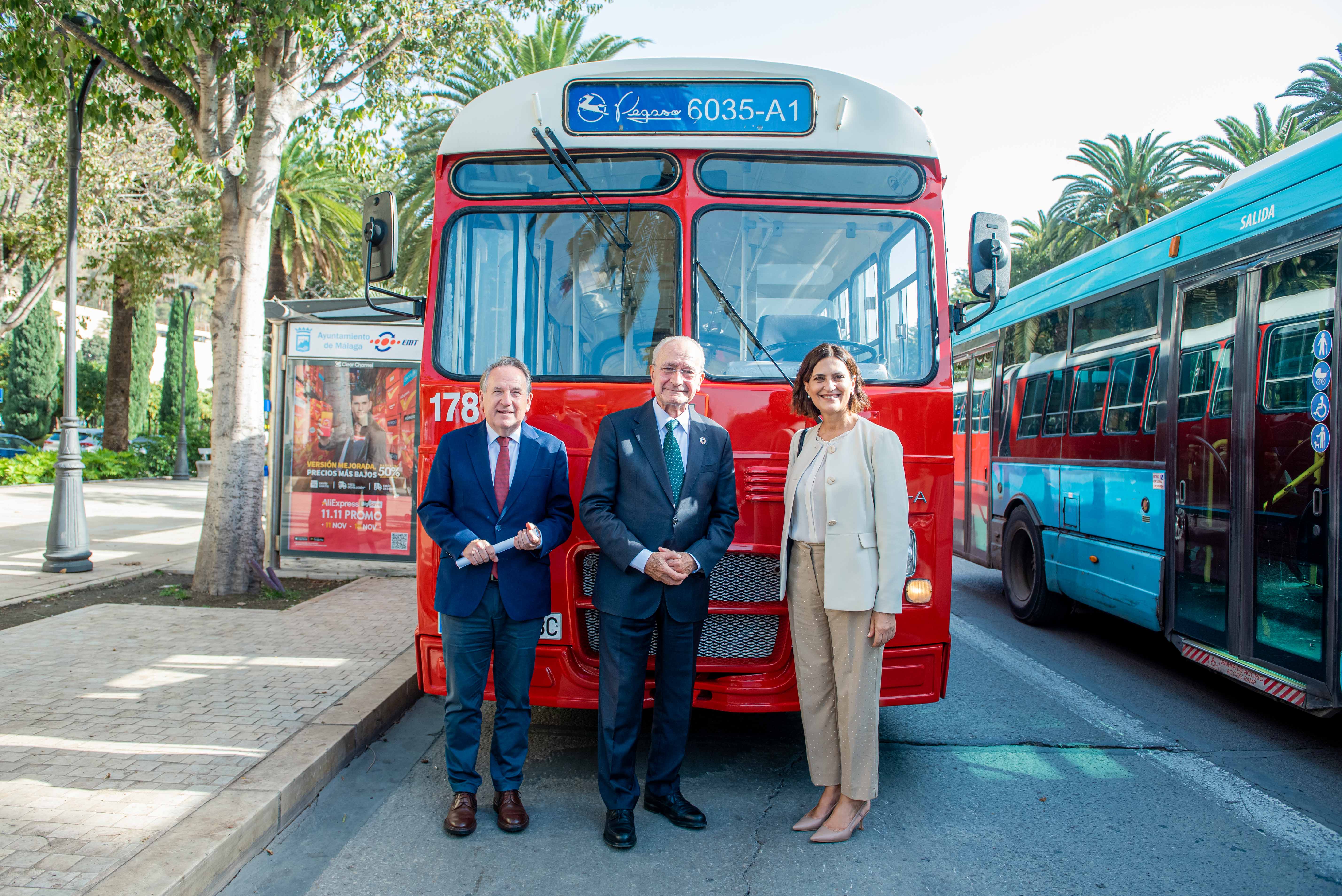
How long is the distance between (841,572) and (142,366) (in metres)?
35.3

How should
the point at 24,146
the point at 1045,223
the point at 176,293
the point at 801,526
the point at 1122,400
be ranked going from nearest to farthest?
the point at 801,526, the point at 1122,400, the point at 24,146, the point at 176,293, the point at 1045,223

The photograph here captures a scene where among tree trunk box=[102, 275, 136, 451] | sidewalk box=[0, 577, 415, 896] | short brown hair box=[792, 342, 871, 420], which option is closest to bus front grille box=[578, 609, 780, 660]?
short brown hair box=[792, 342, 871, 420]

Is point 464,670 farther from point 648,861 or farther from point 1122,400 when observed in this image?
point 1122,400

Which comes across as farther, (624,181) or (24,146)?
(24,146)

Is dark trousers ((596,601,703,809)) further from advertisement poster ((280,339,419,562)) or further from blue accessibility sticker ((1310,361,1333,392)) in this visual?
advertisement poster ((280,339,419,562))

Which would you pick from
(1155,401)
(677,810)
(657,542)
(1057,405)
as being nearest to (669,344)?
(657,542)

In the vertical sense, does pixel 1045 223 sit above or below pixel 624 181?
above

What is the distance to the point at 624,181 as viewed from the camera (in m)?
4.36

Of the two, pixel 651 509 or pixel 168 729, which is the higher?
pixel 651 509

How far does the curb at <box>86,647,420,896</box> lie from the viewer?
307cm

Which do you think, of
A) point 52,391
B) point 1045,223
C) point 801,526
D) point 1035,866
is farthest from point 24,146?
point 1045,223

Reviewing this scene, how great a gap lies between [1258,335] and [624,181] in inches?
148

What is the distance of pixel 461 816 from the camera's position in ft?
12.4

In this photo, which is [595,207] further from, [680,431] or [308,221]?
[308,221]
